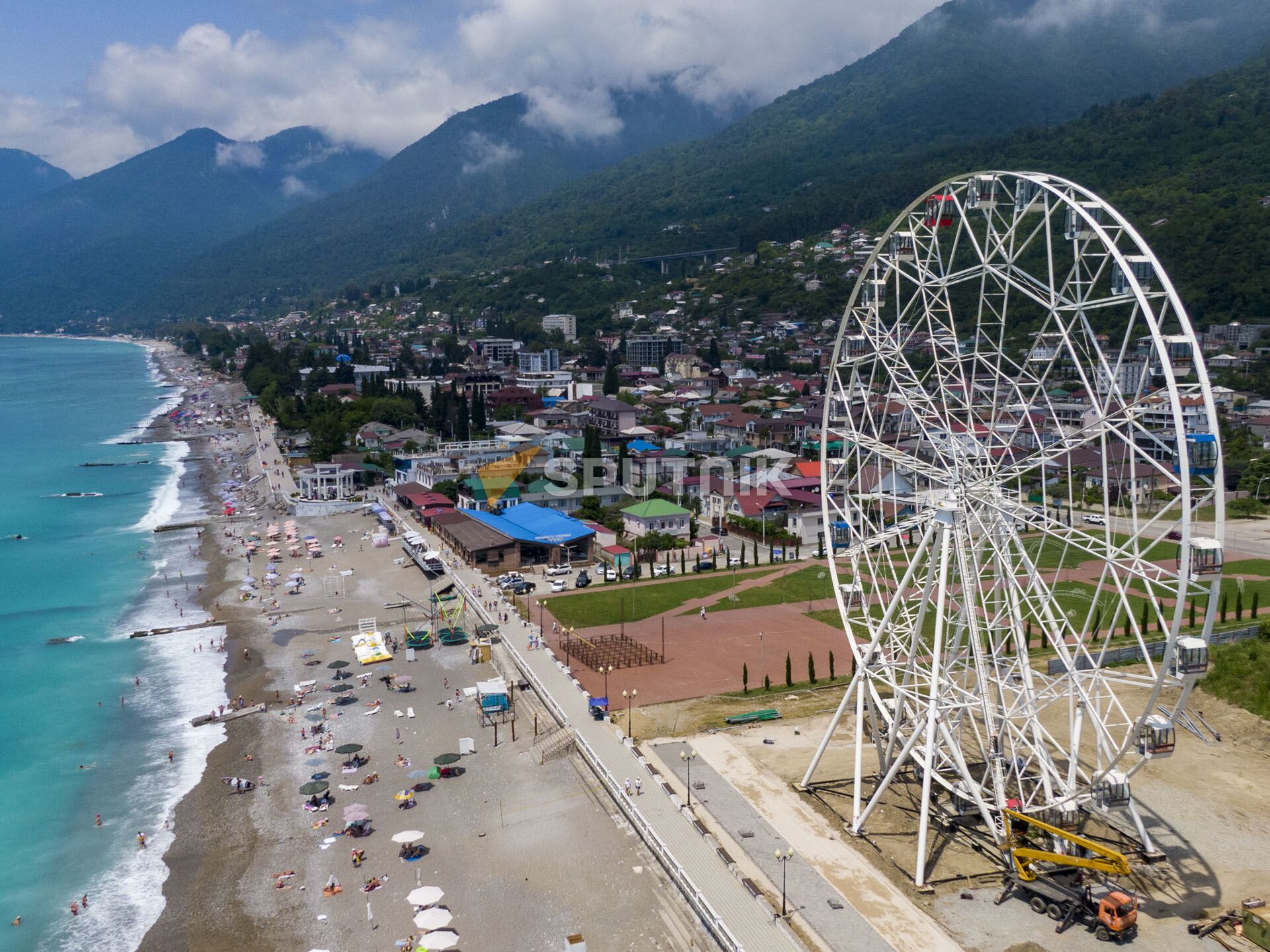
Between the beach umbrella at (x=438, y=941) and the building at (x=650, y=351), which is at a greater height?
the building at (x=650, y=351)

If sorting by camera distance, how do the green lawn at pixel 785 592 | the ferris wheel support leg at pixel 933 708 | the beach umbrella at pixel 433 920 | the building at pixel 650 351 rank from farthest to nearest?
the building at pixel 650 351 < the green lawn at pixel 785 592 < the ferris wheel support leg at pixel 933 708 < the beach umbrella at pixel 433 920

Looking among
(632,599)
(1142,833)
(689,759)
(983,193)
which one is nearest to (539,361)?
(632,599)

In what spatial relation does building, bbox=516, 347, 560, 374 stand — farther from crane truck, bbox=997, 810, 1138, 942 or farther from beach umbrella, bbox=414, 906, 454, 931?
crane truck, bbox=997, 810, 1138, 942

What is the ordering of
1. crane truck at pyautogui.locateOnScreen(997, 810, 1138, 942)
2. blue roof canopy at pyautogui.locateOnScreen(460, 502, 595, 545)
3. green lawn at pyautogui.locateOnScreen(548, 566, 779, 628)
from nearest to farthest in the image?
1. crane truck at pyautogui.locateOnScreen(997, 810, 1138, 942)
2. green lawn at pyautogui.locateOnScreen(548, 566, 779, 628)
3. blue roof canopy at pyautogui.locateOnScreen(460, 502, 595, 545)

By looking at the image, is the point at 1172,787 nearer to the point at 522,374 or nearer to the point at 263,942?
the point at 263,942

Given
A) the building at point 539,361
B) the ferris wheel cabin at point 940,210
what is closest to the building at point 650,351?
the building at point 539,361

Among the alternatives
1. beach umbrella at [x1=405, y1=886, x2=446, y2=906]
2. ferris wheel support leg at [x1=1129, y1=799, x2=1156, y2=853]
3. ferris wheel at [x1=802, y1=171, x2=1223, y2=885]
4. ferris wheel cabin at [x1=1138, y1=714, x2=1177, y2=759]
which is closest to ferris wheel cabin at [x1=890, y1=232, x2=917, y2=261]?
ferris wheel at [x1=802, y1=171, x2=1223, y2=885]

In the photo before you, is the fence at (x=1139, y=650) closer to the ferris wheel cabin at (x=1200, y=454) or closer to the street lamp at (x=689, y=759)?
the street lamp at (x=689, y=759)
